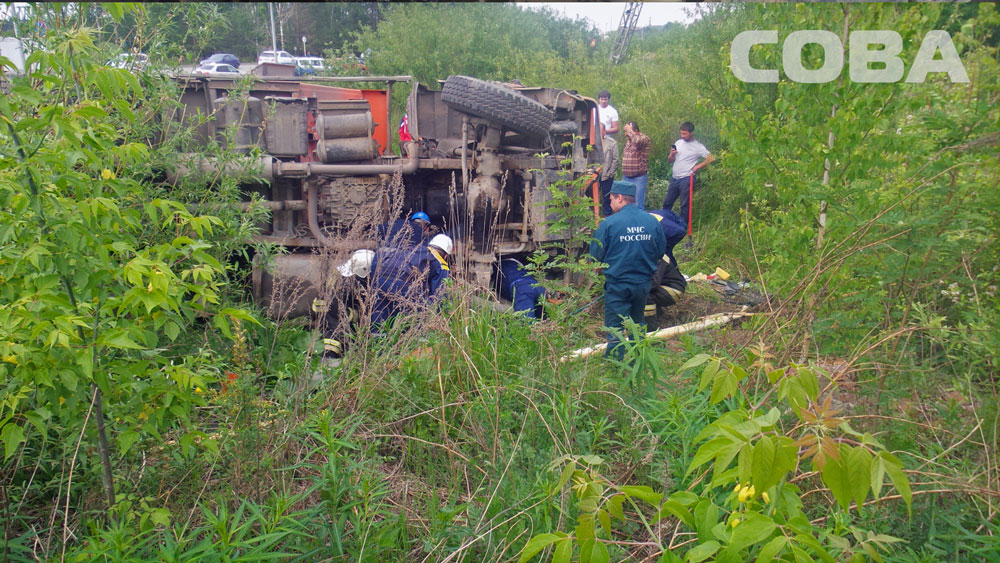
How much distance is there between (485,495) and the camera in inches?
110

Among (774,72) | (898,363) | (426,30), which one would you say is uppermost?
(426,30)

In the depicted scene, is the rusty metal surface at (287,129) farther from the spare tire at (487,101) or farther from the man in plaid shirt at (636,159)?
the man in plaid shirt at (636,159)

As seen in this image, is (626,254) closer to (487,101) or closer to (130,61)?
(487,101)

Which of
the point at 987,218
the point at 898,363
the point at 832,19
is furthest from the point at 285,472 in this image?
the point at 832,19

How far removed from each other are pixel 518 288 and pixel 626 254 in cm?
122

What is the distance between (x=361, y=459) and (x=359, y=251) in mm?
2355

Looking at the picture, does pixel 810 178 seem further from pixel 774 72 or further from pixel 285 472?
pixel 285 472

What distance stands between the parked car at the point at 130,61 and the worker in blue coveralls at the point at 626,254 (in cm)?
331

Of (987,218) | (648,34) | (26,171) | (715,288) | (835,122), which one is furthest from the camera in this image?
(648,34)

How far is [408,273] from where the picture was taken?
5012 millimetres

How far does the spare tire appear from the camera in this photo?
5.95 meters

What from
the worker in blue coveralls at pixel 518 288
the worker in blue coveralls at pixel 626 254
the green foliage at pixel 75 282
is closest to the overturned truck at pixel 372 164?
the worker in blue coveralls at pixel 518 288

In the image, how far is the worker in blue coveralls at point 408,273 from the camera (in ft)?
14.0

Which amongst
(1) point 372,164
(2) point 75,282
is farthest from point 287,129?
(2) point 75,282
